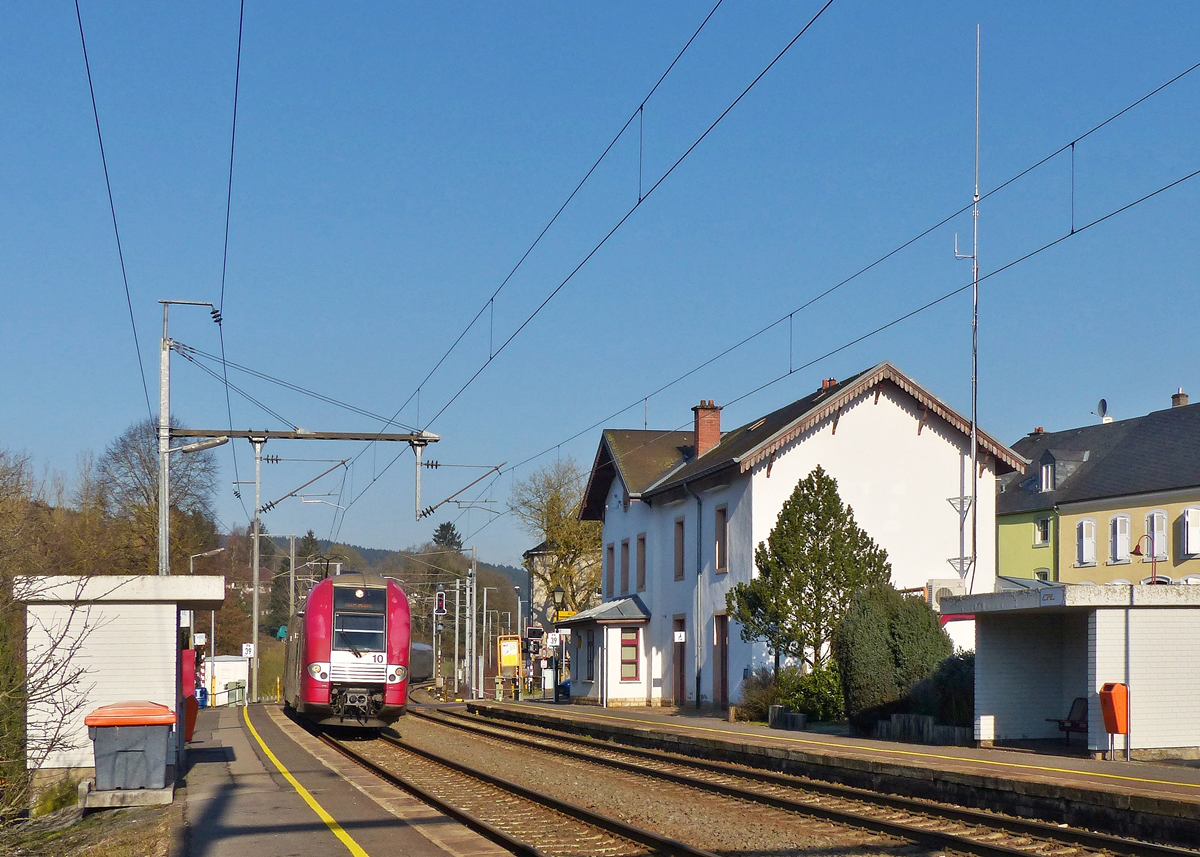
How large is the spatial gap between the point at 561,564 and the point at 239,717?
31.5 m

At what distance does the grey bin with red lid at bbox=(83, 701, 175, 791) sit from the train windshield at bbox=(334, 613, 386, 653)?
11459mm

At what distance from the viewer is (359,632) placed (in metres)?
26.1

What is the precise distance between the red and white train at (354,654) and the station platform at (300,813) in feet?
11.4

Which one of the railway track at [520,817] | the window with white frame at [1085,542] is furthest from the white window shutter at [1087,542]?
the railway track at [520,817]

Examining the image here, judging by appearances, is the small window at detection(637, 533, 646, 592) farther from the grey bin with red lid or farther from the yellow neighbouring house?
the grey bin with red lid

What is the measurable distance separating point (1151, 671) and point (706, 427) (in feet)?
81.3

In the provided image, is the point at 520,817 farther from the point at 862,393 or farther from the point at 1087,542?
the point at 1087,542

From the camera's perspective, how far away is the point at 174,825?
12820 millimetres

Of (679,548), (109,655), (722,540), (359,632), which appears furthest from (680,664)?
(109,655)

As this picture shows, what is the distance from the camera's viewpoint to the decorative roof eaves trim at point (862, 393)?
3319 centimetres

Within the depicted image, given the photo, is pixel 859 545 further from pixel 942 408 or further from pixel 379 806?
pixel 379 806

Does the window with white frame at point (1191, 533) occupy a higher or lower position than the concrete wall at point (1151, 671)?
higher

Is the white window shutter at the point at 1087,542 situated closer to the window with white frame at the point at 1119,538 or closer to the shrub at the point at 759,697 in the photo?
the window with white frame at the point at 1119,538

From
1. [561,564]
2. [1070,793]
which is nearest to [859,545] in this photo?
[1070,793]
